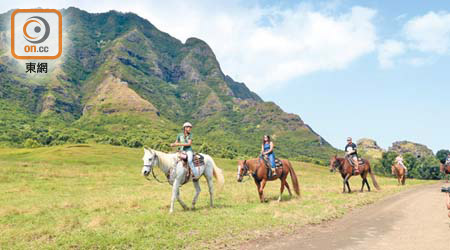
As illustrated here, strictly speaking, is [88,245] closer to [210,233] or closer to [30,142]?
[210,233]

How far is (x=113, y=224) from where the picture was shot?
38.5 ft


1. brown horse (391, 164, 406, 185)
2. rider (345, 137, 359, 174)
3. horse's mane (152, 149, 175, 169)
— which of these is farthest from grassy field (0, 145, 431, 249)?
brown horse (391, 164, 406, 185)

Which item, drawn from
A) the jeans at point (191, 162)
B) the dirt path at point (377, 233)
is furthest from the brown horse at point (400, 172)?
the jeans at point (191, 162)

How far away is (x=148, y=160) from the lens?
1356 centimetres

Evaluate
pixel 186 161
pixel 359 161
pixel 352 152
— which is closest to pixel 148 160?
pixel 186 161

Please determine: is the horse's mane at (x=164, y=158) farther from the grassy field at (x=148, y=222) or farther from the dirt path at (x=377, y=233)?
the dirt path at (x=377, y=233)

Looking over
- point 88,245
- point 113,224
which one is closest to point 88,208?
point 113,224

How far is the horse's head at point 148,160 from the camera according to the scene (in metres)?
13.4

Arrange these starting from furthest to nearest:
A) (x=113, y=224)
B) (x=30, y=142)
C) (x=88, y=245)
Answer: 1. (x=30, y=142)
2. (x=113, y=224)
3. (x=88, y=245)

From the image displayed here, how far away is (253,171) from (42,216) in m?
9.89

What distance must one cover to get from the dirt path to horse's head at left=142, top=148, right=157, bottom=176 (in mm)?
5362

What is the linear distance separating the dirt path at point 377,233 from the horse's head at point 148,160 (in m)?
5.36

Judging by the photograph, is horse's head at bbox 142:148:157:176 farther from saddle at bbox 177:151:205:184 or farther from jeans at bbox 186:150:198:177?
jeans at bbox 186:150:198:177

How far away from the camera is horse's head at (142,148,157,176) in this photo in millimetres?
13364
